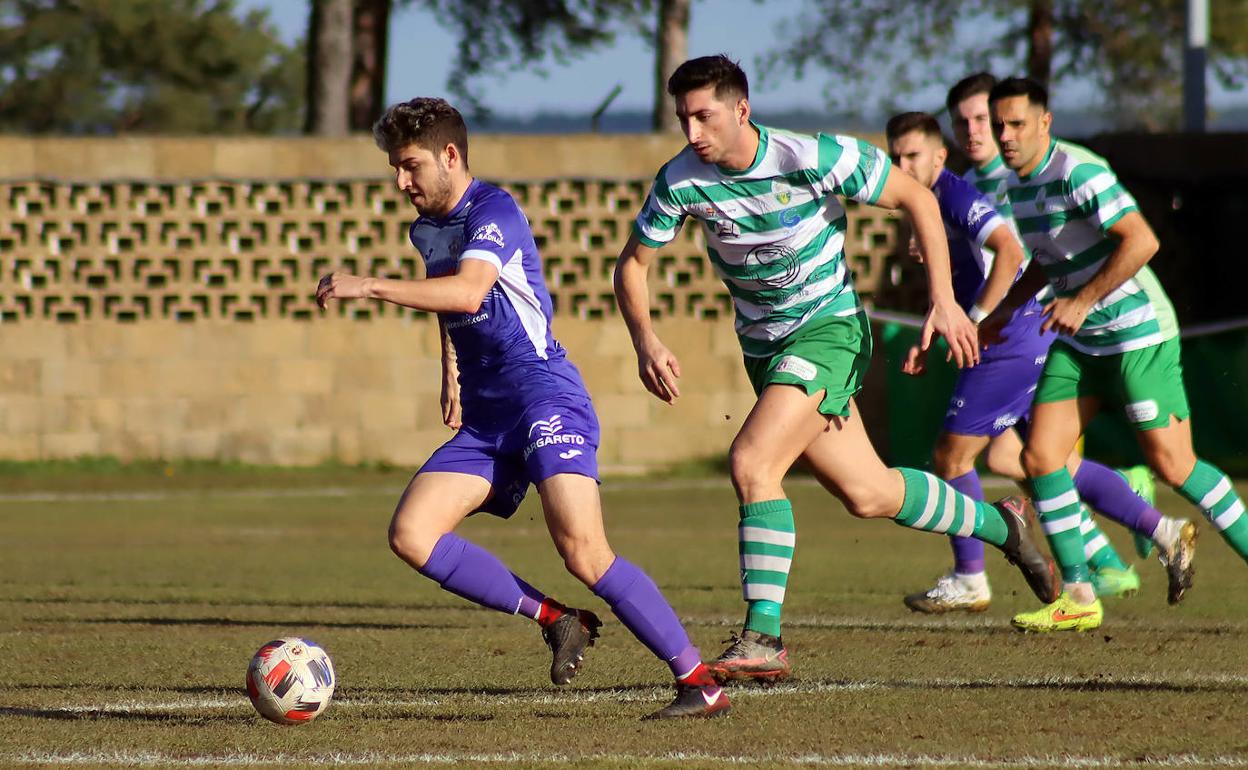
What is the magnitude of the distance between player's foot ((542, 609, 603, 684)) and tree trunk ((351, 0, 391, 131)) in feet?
71.3

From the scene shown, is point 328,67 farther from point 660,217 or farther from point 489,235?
point 489,235

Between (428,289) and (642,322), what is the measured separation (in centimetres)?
108

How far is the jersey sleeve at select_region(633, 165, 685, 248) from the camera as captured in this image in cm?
651

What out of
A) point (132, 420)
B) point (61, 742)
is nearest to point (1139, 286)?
point (61, 742)

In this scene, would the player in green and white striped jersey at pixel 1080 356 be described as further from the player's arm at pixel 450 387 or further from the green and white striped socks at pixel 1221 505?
the player's arm at pixel 450 387

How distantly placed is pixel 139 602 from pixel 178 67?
157 ft

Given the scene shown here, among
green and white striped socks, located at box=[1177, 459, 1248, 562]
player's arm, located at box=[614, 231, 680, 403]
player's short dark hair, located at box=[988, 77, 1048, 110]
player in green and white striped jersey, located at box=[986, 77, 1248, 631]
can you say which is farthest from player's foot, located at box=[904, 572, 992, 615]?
player's arm, located at box=[614, 231, 680, 403]

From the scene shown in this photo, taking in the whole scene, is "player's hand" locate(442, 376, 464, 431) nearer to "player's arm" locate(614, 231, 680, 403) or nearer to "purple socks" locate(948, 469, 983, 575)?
"player's arm" locate(614, 231, 680, 403)

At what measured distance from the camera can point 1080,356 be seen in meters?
7.96

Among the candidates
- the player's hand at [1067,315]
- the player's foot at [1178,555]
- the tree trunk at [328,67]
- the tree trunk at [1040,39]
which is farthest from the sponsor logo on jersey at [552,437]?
the tree trunk at [1040,39]

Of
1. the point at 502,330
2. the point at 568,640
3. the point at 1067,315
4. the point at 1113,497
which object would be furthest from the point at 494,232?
the point at 1113,497

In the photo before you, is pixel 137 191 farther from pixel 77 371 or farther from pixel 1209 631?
pixel 1209 631

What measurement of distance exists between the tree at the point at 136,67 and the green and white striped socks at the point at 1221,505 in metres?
46.1

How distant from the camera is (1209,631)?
7621mm
